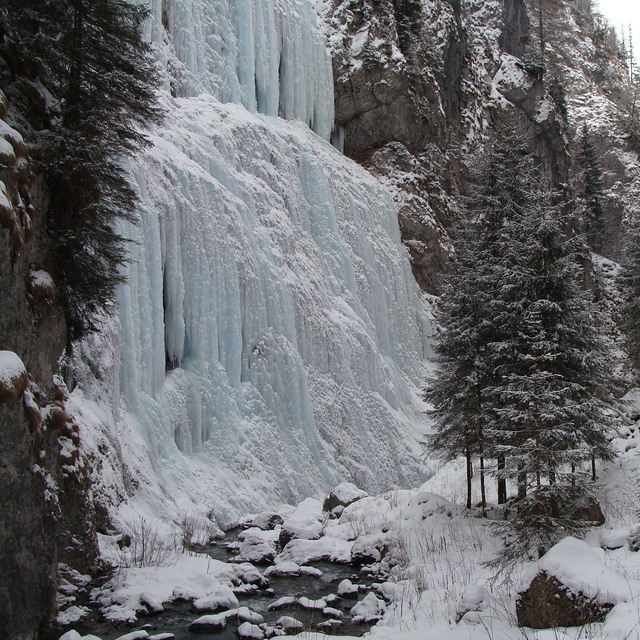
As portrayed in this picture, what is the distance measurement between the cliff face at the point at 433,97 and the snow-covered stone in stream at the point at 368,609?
26.3m

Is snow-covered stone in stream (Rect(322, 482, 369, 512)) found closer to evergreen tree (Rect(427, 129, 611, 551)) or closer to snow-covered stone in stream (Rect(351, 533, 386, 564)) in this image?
evergreen tree (Rect(427, 129, 611, 551))

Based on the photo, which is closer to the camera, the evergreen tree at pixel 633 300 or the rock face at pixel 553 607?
the rock face at pixel 553 607

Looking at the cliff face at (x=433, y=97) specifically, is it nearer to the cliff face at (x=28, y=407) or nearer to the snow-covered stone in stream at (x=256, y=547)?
the snow-covered stone in stream at (x=256, y=547)

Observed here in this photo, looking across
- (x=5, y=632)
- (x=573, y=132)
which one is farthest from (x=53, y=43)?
(x=573, y=132)

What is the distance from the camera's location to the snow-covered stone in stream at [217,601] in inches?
368

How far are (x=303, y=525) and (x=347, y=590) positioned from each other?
418cm

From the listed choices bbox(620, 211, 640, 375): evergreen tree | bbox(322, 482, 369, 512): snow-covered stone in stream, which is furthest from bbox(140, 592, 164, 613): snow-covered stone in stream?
bbox(620, 211, 640, 375): evergreen tree

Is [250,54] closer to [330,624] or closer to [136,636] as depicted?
[330,624]

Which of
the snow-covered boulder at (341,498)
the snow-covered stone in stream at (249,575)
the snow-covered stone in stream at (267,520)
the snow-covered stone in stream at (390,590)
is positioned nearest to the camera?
the snow-covered stone in stream at (390,590)

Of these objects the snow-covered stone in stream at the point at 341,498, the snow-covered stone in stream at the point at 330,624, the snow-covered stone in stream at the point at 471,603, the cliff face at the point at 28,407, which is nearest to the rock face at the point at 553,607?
the snow-covered stone in stream at the point at 471,603

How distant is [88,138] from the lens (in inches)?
383

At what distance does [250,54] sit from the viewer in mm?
26984

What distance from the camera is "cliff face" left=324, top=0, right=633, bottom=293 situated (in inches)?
1379

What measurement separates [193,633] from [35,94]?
26.4 feet
